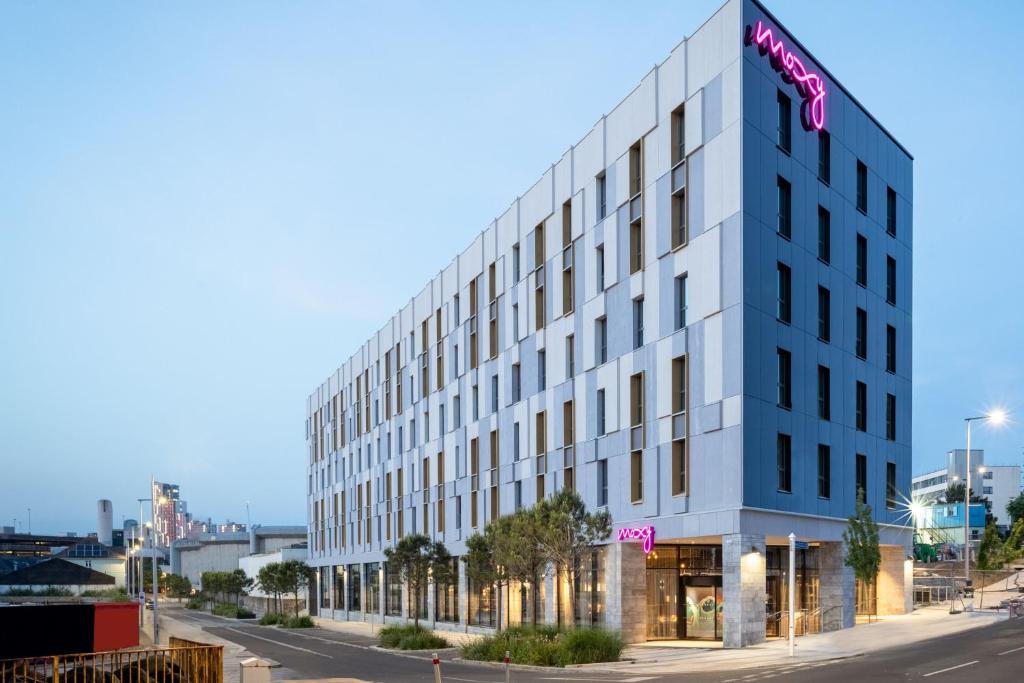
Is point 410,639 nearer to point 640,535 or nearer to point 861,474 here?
point 640,535

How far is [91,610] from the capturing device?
30375 mm

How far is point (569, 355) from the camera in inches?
2135

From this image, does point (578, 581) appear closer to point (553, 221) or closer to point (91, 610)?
point (553, 221)

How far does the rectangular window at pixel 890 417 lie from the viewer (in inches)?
2083

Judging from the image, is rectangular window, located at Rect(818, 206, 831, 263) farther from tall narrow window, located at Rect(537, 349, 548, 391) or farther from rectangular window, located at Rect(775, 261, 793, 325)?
tall narrow window, located at Rect(537, 349, 548, 391)

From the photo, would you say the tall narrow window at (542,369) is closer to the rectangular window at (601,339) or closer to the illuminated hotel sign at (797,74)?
the rectangular window at (601,339)

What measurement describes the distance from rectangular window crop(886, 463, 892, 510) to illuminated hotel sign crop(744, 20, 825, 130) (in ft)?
57.6

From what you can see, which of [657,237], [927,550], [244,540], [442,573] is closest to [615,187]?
[657,237]

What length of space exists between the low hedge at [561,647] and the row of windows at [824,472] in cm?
1000

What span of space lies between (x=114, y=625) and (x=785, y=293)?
28.1 meters

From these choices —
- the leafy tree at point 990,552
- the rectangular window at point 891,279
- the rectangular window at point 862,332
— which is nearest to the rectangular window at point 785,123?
the rectangular window at point 862,332

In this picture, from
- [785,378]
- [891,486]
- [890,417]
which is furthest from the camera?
[890,417]

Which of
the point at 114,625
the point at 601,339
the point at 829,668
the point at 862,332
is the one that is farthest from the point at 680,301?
the point at 114,625

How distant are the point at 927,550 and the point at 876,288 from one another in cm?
3745
